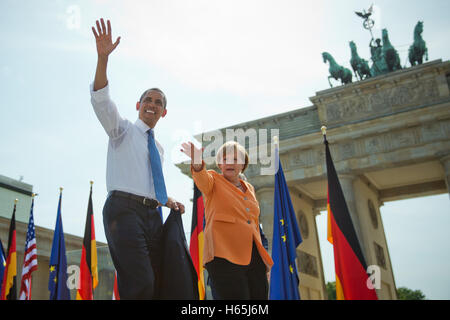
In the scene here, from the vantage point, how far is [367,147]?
64.4 feet

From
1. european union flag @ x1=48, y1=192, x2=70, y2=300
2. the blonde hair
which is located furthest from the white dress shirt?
european union flag @ x1=48, y1=192, x2=70, y2=300

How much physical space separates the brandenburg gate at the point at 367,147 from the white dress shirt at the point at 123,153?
16649mm

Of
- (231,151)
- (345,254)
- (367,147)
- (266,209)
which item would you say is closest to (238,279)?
(231,151)

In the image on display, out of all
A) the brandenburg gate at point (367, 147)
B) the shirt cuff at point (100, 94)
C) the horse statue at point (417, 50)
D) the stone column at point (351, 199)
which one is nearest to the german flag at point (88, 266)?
the brandenburg gate at point (367, 147)

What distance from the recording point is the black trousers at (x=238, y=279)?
134 inches

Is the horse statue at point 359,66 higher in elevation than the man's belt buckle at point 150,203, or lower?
higher

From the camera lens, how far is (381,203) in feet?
80.9

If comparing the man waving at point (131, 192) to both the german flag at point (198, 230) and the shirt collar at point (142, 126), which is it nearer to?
the shirt collar at point (142, 126)

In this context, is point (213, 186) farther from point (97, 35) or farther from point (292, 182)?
point (292, 182)

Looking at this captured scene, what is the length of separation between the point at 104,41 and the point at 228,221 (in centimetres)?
176

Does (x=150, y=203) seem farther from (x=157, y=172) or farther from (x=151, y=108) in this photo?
(x=151, y=108)
